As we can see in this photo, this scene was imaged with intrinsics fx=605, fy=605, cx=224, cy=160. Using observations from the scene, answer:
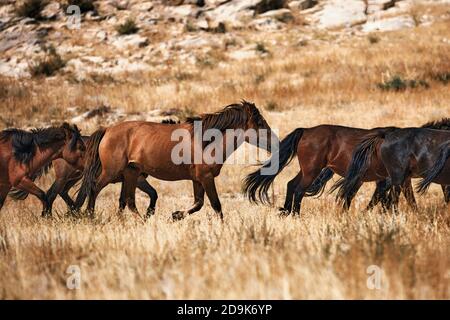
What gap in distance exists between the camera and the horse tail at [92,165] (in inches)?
343

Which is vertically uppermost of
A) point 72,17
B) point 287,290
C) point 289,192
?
point 72,17

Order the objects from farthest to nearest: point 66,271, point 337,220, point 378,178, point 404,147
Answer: point 378,178 → point 404,147 → point 337,220 → point 66,271

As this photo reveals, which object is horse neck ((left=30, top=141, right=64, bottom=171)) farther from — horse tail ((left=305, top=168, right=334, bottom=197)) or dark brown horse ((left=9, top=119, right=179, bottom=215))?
horse tail ((left=305, top=168, right=334, bottom=197))

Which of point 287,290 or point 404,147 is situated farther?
point 404,147

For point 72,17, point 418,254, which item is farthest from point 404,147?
point 72,17

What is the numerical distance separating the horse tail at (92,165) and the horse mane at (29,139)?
1.03 m

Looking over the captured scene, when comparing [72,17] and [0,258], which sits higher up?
[72,17]

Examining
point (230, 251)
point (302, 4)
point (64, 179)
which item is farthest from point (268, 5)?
point (230, 251)

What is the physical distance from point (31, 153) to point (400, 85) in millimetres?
12083

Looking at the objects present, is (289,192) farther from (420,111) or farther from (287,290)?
(420,111)

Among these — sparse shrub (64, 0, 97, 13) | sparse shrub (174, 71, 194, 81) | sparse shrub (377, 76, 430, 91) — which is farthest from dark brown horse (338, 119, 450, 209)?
sparse shrub (64, 0, 97, 13)

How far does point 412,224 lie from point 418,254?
1.43 meters

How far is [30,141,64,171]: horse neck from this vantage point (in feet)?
30.6
